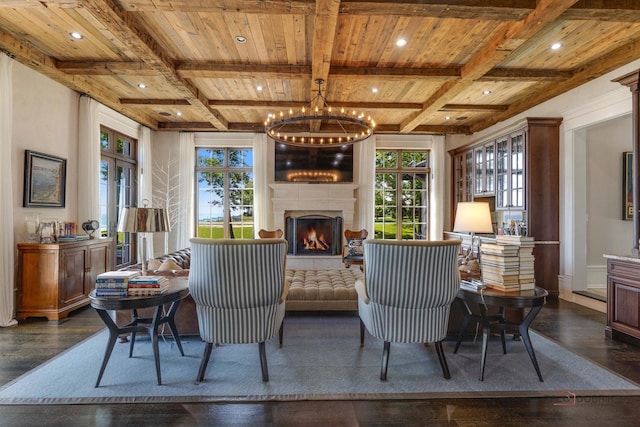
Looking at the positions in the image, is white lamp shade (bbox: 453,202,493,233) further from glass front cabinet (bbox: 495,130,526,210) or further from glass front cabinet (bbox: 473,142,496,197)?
glass front cabinet (bbox: 473,142,496,197)

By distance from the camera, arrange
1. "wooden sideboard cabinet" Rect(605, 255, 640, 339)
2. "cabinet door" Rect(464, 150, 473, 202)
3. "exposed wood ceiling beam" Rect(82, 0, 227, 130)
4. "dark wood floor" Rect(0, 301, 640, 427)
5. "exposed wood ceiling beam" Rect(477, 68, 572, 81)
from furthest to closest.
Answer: "cabinet door" Rect(464, 150, 473, 202)
"exposed wood ceiling beam" Rect(477, 68, 572, 81)
"wooden sideboard cabinet" Rect(605, 255, 640, 339)
"exposed wood ceiling beam" Rect(82, 0, 227, 130)
"dark wood floor" Rect(0, 301, 640, 427)

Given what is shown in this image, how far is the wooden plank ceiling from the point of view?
2.94 meters

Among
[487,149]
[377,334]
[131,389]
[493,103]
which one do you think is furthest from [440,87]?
[131,389]

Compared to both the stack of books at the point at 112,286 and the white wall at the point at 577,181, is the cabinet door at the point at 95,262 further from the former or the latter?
the white wall at the point at 577,181

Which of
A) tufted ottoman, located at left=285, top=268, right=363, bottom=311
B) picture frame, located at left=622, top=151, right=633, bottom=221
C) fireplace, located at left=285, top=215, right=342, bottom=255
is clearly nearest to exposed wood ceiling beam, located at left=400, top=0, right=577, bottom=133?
picture frame, located at left=622, top=151, right=633, bottom=221

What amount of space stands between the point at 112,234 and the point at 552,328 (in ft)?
21.6

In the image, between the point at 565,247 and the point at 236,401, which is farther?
the point at 565,247

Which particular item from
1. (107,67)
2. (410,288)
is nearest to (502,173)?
(410,288)

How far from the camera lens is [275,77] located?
4.51 metres

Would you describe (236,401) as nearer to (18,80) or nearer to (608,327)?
(608,327)

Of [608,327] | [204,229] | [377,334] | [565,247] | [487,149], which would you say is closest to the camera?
[377,334]

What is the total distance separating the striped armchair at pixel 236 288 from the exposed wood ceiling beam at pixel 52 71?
3.31m

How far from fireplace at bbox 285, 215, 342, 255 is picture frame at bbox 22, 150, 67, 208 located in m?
4.00

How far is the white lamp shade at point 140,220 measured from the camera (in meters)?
2.81
